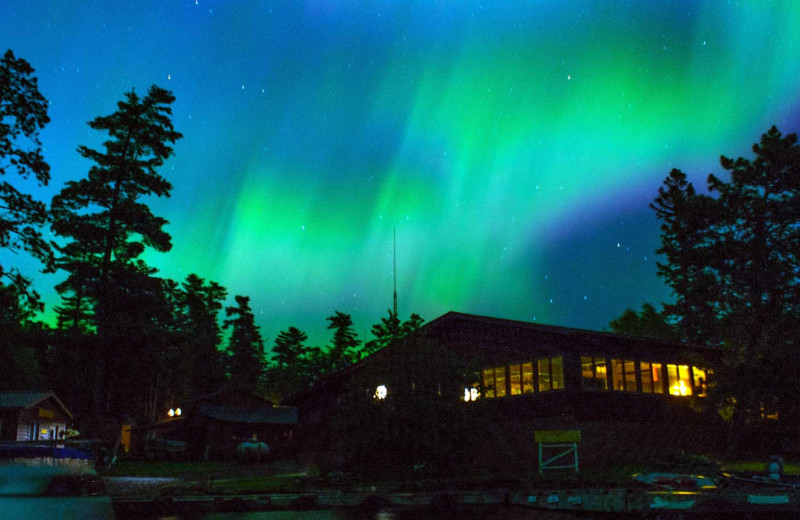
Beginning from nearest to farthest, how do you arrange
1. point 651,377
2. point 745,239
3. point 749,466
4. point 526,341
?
point 749,466 → point 526,341 → point 651,377 → point 745,239

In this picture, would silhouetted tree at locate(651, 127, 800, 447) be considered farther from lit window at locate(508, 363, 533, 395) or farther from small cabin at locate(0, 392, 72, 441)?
small cabin at locate(0, 392, 72, 441)

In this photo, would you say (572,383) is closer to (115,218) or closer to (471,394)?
(471,394)

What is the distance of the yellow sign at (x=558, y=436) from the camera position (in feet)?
95.6

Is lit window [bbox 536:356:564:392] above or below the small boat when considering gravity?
above

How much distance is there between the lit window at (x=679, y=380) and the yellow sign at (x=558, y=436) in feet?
25.6

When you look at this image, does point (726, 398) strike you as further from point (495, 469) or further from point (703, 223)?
point (703, 223)

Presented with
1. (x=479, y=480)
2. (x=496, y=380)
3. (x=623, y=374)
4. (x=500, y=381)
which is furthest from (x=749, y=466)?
(x=479, y=480)

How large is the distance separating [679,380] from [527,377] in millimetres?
8604

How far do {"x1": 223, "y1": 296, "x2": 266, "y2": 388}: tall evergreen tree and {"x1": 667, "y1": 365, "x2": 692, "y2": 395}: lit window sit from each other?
2929 inches

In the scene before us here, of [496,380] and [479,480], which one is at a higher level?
[496,380]

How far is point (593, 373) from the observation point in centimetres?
3133

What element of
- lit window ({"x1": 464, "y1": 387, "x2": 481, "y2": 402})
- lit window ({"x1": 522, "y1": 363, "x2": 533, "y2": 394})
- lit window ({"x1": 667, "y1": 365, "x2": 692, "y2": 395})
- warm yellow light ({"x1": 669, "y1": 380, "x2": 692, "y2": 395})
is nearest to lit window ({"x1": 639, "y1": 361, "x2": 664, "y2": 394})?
lit window ({"x1": 667, "y1": 365, "x2": 692, "y2": 395})

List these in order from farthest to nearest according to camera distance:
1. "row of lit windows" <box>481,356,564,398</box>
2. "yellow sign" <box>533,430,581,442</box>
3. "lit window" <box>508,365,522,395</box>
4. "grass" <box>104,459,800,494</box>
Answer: "lit window" <box>508,365,522,395</box> < "row of lit windows" <box>481,356,564,398</box> < "yellow sign" <box>533,430,581,442</box> < "grass" <box>104,459,800,494</box>

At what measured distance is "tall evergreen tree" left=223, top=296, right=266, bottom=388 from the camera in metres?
99.4
